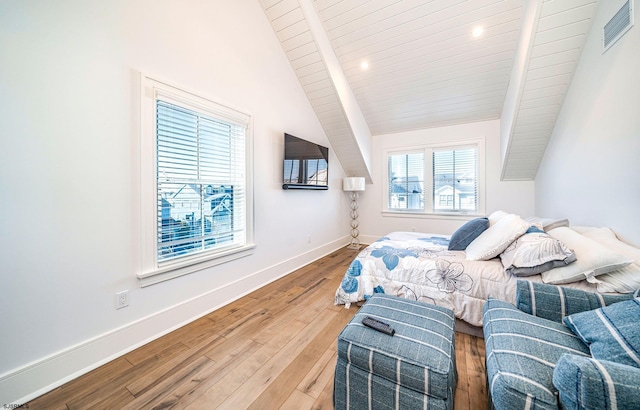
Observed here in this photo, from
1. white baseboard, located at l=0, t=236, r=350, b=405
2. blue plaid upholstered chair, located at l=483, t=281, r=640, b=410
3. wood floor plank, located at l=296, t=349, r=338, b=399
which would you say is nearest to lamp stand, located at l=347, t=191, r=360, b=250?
white baseboard, located at l=0, t=236, r=350, b=405

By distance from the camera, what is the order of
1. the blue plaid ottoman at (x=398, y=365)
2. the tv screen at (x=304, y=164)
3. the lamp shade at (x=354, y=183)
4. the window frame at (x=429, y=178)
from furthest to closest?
1. the lamp shade at (x=354, y=183)
2. the window frame at (x=429, y=178)
3. the tv screen at (x=304, y=164)
4. the blue plaid ottoman at (x=398, y=365)

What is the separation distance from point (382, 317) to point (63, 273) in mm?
1998

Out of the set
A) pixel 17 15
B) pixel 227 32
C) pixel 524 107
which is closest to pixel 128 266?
pixel 17 15

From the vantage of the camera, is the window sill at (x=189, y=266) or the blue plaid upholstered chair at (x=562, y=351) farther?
the window sill at (x=189, y=266)

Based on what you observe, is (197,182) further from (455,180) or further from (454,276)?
(455,180)

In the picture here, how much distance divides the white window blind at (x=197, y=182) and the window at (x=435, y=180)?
11.1 ft

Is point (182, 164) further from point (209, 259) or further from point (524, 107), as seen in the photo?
point (524, 107)

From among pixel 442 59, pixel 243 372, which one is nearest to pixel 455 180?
pixel 442 59

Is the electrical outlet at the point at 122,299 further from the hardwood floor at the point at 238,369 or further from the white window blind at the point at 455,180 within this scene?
the white window blind at the point at 455,180

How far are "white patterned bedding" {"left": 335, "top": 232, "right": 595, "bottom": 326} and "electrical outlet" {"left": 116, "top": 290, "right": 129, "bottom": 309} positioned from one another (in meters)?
1.77

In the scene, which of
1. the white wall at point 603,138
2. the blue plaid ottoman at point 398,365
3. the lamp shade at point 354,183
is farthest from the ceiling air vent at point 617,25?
the lamp shade at point 354,183

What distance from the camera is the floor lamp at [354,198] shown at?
4.61 m

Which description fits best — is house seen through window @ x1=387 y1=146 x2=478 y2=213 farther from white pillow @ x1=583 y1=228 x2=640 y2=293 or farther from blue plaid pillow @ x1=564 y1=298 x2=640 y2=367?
blue plaid pillow @ x1=564 y1=298 x2=640 y2=367

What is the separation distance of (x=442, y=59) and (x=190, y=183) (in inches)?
137
